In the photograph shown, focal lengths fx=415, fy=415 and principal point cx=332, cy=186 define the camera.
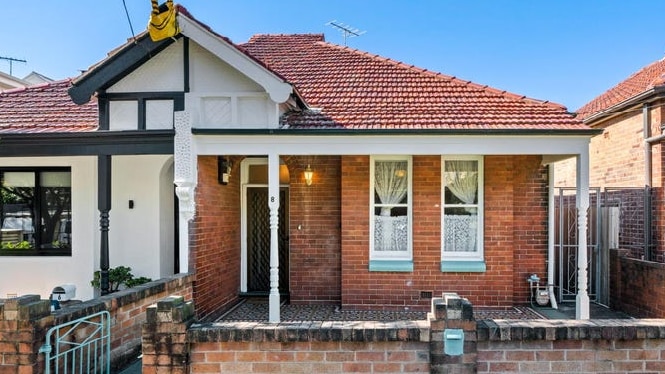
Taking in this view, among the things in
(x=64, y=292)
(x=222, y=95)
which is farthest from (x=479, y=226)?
(x=64, y=292)

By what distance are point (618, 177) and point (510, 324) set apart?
7.87m

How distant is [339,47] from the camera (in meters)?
10.4

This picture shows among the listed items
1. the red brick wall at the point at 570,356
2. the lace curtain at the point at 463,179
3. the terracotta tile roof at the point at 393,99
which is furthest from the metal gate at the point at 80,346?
the lace curtain at the point at 463,179

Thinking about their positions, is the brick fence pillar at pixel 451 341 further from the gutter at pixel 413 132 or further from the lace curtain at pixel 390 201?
the lace curtain at pixel 390 201

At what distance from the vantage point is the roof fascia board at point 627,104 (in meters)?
7.62

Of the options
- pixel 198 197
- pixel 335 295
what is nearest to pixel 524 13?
pixel 335 295

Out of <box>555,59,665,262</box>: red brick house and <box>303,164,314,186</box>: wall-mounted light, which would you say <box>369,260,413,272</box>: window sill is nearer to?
<box>303,164,314,186</box>: wall-mounted light

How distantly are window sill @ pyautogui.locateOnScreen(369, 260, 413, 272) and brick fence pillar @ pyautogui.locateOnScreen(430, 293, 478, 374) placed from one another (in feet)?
14.6

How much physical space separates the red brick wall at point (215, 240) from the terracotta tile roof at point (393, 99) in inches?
75.4

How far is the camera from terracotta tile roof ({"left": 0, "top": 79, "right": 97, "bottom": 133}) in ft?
23.9

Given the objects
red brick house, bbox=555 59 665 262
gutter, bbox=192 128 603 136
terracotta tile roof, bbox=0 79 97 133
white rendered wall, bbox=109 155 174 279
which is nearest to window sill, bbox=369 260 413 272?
gutter, bbox=192 128 603 136

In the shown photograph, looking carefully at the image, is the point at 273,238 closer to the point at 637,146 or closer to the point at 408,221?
the point at 408,221

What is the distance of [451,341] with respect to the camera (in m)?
3.39

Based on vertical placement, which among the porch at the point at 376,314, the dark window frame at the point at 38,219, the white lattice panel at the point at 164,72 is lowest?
the porch at the point at 376,314
